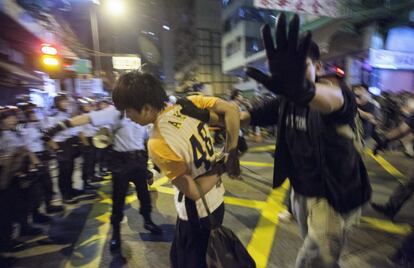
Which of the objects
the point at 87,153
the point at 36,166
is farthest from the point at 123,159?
the point at 87,153

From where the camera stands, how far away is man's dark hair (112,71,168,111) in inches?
66.6

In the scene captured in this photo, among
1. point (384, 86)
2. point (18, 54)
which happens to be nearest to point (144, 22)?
point (18, 54)

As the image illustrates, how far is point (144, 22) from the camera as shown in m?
27.2

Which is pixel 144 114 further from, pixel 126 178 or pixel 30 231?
pixel 30 231

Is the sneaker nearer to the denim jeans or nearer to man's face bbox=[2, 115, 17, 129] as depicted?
the denim jeans

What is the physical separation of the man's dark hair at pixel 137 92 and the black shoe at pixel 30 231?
3.16m

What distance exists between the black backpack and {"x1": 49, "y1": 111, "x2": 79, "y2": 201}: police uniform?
4.19 metres

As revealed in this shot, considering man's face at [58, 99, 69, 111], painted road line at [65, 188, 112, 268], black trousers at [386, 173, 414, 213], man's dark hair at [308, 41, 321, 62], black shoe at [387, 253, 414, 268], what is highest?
man's dark hair at [308, 41, 321, 62]

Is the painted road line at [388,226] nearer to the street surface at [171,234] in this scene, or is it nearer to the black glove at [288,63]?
the street surface at [171,234]

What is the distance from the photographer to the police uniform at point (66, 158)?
5012mm

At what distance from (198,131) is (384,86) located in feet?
49.3

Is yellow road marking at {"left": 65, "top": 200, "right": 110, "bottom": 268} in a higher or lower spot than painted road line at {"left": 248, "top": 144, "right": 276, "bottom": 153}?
lower

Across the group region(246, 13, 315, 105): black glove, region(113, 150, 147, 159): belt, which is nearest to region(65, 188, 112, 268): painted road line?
region(113, 150, 147, 159): belt

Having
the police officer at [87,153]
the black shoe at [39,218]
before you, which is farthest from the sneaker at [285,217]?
the police officer at [87,153]
